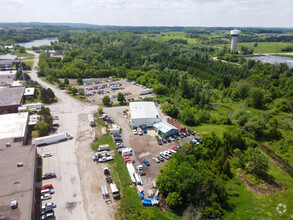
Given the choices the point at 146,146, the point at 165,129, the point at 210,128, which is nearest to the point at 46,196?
the point at 146,146

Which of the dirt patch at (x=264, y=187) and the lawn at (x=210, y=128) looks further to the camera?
the lawn at (x=210, y=128)

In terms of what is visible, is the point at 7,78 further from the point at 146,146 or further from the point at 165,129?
the point at 165,129

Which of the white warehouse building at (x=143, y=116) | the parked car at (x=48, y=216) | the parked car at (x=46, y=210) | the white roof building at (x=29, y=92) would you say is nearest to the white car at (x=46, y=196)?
the parked car at (x=46, y=210)

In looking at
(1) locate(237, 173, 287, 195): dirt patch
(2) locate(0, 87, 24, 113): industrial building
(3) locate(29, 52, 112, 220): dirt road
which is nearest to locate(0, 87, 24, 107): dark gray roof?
(2) locate(0, 87, 24, 113): industrial building

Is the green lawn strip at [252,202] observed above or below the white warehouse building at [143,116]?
below

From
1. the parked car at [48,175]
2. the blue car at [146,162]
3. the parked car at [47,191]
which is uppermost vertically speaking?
the blue car at [146,162]

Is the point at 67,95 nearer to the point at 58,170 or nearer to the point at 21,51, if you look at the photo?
the point at 58,170

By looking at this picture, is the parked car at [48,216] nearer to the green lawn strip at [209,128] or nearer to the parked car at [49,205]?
the parked car at [49,205]
